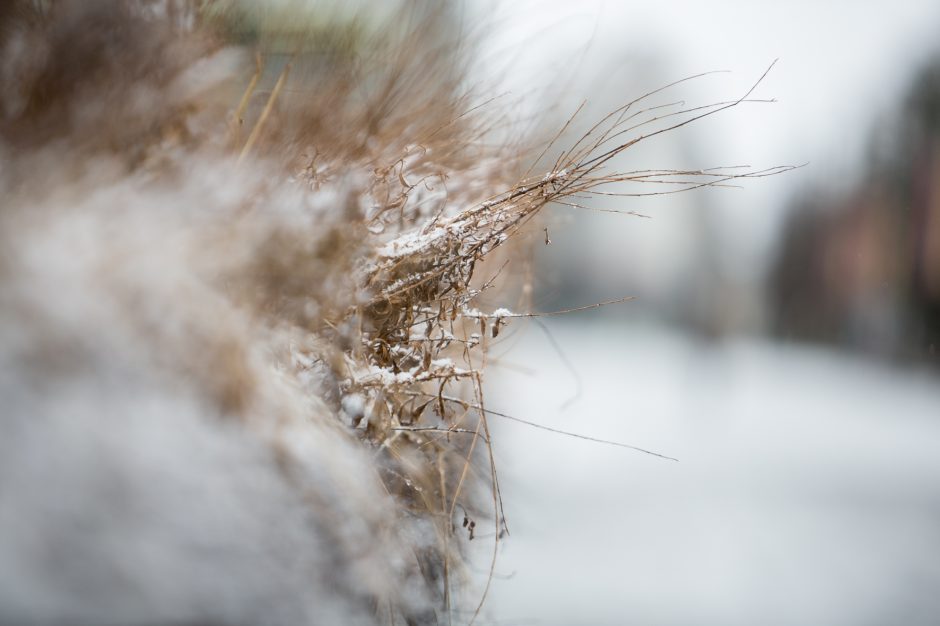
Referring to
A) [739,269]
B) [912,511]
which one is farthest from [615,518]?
[739,269]

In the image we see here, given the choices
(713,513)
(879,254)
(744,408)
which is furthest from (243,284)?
(879,254)

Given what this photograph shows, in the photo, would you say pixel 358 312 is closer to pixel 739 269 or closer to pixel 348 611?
pixel 348 611

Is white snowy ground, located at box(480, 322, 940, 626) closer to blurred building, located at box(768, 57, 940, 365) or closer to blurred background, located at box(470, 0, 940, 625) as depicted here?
blurred background, located at box(470, 0, 940, 625)

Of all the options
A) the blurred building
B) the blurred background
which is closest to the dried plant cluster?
the blurred background

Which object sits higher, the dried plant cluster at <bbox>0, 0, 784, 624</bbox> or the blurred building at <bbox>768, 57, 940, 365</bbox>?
the blurred building at <bbox>768, 57, 940, 365</bbox>

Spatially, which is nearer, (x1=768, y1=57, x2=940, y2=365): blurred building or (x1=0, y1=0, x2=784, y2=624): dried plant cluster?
(x1=0, y1=0, x2=784, y2=624): dried plant cluster

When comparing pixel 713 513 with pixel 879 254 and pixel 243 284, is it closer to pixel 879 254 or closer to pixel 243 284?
pixel 243 284

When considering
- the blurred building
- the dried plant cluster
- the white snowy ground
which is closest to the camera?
the dried plant cluster
